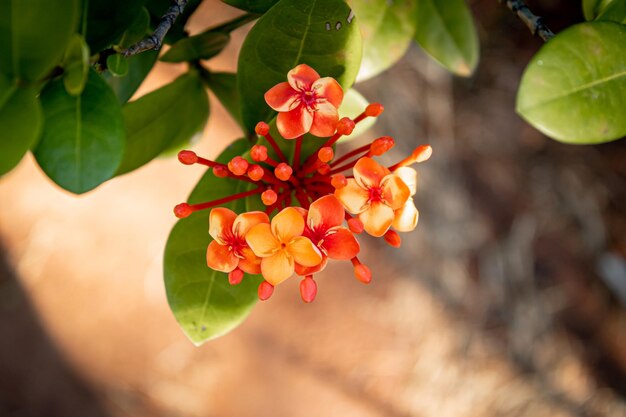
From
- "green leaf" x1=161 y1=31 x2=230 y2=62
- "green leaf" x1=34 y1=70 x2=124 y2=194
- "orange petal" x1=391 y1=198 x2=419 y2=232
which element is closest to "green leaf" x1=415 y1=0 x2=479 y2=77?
"green leaf" x1=161 y1=31 x2=230 y2=62

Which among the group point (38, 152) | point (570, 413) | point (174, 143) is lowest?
point (570, 413)

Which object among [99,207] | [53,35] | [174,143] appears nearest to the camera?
[53,35]

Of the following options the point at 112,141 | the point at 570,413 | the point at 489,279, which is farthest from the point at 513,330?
the point at 112,141

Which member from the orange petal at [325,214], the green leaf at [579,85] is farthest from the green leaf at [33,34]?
the green leaf at [579,85]

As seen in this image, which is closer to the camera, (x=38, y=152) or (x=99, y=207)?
(x=38, y=152)

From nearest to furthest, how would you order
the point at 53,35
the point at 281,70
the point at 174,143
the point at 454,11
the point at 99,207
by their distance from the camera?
1. the point at 53,35
2. the point at 281,70
3. the point at 174,143
4. the point at 454,11
5. the point at 99,207

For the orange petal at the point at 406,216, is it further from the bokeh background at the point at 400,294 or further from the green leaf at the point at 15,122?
the bokeh background at the point at 400,294

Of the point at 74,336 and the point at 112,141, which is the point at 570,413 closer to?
the point at 74,336

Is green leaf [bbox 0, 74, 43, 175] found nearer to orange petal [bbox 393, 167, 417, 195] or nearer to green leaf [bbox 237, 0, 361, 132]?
green leaf [bbox 237, 0, 361, 132]

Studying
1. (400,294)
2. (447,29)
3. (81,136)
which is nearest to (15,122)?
(81,136)
